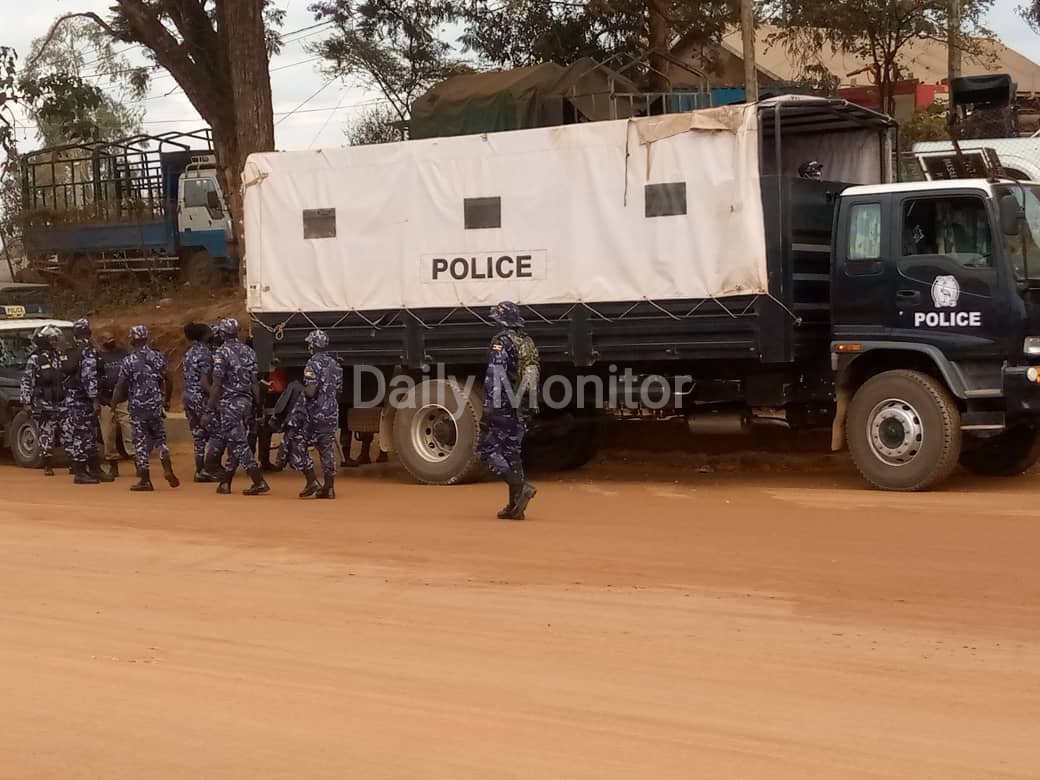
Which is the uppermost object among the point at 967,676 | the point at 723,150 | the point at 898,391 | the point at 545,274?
the point at 723,150

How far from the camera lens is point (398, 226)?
43.0ft

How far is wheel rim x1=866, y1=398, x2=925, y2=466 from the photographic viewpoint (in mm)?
11109

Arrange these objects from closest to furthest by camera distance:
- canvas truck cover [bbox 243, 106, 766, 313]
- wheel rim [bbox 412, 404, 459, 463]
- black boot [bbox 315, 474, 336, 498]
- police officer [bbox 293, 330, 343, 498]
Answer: canvas truck cover [bbox 243, 106, 766, 313] < police officer [bbox 293, 330, 343, 498] < black boot [bbox 315, 474, 336, 498] < wheel rim [bbox 412, 404, 459, 463]

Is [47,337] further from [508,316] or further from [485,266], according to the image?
[508,316]

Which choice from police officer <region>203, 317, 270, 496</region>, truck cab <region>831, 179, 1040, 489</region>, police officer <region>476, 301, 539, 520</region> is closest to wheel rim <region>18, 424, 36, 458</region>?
police officer <region>203, 317, 270, 496</region>

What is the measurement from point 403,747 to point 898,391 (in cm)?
719

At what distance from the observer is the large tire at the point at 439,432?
12.9 metres

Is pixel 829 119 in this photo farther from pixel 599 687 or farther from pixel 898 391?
pixel 599 687

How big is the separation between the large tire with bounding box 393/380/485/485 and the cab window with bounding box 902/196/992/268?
4.18 meters

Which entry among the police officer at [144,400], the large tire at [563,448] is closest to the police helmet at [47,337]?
the police officer at [144,400]

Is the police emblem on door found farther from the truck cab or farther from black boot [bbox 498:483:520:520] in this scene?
black boot [bbox 498:483:520:520]

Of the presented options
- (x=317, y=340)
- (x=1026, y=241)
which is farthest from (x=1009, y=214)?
(x=317, y=340)

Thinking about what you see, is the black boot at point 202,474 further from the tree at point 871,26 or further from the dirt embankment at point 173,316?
the tree at point 871,26

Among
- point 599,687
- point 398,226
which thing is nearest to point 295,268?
point 398,226
